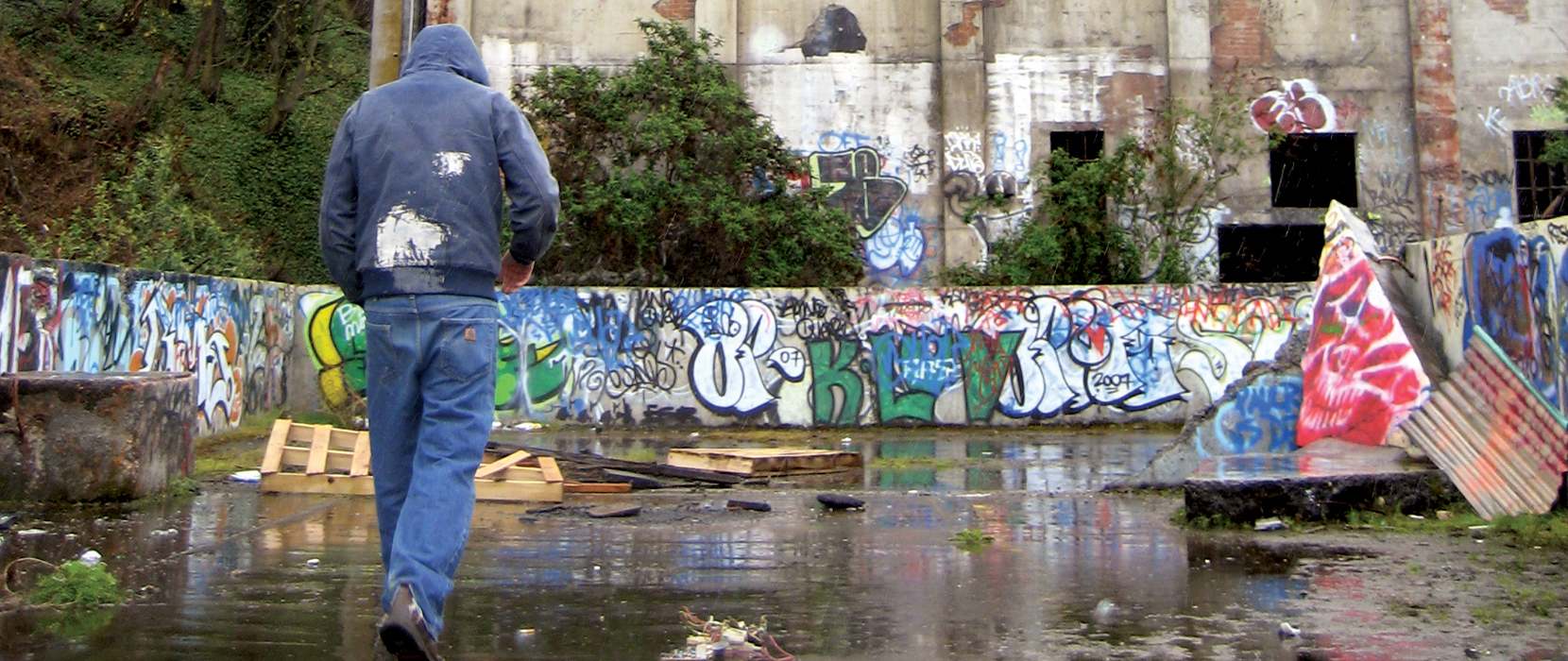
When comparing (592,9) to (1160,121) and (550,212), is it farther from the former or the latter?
(550,212)

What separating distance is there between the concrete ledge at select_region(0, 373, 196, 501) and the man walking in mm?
4248

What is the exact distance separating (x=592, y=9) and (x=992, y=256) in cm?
828

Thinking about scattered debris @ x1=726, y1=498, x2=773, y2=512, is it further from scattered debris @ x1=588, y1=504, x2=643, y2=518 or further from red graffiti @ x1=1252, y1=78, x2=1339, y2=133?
red graffiti @ x1=1252, y1=78, x2=1339, y2=133

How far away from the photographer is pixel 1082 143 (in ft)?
76.7

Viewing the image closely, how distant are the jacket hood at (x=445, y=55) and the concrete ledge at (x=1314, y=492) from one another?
4.26 metres

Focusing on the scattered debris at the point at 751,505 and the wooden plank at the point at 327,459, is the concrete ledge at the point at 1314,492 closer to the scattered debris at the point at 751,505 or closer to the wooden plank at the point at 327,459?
the scattered debris at the point at 751,505

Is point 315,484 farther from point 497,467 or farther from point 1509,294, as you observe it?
point 1509,294

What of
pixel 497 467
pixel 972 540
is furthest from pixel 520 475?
pixel 972 540

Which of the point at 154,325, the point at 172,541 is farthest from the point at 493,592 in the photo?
the point at 154,325

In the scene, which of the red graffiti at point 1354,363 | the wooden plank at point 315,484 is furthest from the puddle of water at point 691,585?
the red graffiti at point 1354,363

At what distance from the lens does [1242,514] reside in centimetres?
659

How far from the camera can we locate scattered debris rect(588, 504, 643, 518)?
23.1ft

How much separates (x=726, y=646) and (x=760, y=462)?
6.05 metres

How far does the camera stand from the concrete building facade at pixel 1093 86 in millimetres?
22812
